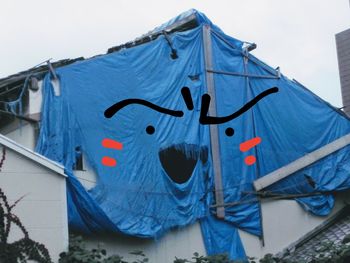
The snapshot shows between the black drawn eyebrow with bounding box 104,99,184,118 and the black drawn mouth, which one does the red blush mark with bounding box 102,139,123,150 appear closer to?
the black drawn eyebrow with bounding box 104,99,184,118

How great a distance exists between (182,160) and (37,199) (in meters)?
3.36

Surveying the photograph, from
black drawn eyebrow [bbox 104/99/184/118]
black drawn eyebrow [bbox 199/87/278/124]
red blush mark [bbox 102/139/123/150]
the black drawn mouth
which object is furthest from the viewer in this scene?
black drawn eyebrow [bbox 199/87/278/124]

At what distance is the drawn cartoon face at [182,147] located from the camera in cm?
1071

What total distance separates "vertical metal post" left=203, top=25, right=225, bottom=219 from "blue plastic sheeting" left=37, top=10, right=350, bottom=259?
0.09m

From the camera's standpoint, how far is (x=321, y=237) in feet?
41.1

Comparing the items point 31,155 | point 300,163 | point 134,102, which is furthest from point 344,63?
point 31,155

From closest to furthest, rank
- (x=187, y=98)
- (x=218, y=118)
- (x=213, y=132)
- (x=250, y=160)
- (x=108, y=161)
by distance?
1. (x=108, y=161)
2. (x=187, y=98)
3. (x=213, y=132)
4. (x=218, y=118)
5. (x=250, y=160)

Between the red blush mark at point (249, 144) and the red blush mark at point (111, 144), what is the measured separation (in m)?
2.53

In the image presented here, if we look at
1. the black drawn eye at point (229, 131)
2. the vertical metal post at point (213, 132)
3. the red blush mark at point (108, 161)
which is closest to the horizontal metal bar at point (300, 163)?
the vertical metal post at point (213, 132)

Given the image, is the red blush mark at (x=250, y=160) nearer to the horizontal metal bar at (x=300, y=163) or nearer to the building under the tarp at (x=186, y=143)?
the building under the tarp at (x=186, y=143)

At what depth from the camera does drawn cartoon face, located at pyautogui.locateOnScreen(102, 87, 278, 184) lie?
10.7m

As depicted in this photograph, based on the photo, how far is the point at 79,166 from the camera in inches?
396

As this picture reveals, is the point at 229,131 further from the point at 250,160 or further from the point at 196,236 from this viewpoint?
the point at 196,236

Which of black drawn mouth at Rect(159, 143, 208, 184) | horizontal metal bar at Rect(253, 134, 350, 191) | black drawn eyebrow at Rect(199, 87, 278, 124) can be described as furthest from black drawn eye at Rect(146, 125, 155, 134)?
horizontal metal bar at Rect(253, 134, 350, 191)
